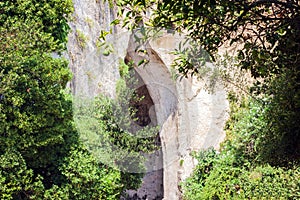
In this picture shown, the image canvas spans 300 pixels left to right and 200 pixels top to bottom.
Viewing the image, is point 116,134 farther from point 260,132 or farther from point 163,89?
point 163,89

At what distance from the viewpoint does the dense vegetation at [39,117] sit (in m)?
4.91

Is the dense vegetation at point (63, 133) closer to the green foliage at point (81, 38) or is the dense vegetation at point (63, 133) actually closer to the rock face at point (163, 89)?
the rock face at point (163, 89)

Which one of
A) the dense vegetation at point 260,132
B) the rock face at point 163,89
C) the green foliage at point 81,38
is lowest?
the dense vegetation at point 260,132

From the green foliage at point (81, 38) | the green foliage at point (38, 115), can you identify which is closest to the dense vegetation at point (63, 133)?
the green foliage at point (38, 115)

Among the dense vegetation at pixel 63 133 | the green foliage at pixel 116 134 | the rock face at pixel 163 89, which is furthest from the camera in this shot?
the rock face at pixel 163 89

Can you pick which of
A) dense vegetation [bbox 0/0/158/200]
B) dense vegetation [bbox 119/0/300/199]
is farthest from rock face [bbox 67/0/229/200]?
dense vegetation [bbox 119/0/300/199]

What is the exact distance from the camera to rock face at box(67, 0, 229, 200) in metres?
6.82

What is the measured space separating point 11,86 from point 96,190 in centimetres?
182

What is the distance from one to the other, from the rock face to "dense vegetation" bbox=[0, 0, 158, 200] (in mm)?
635

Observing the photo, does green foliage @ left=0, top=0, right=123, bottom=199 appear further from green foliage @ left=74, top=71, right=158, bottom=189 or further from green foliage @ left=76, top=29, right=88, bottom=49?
green foliage @ left=76, top=29, right=88, bottom=49

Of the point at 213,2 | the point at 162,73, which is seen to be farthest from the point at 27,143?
the point at 162,73

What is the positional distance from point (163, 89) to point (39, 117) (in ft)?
19.0

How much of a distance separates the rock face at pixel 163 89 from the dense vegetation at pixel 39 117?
2.08 feet

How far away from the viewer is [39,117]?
5.04 metres
